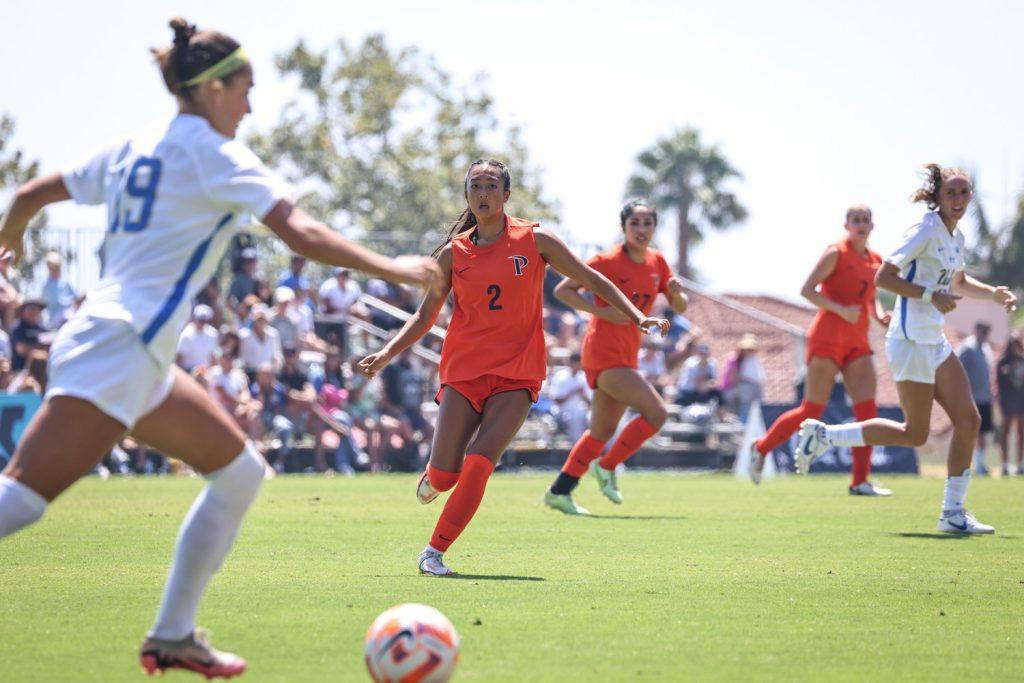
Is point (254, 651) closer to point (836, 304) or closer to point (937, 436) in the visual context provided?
point (836, 304)

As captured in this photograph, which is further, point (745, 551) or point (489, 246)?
point (745, 551)

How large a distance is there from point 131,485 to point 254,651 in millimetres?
12766

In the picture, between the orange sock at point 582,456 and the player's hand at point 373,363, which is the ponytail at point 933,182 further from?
the player's hand at point 373,363

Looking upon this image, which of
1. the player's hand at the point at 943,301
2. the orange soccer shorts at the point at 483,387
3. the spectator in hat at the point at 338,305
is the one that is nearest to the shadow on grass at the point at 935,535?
the player's hand at the point at 943,301

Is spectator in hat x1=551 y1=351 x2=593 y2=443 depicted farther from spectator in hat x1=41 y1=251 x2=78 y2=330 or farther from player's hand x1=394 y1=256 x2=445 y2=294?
player's hand x1=394 y1=256 x2=445 y2=294

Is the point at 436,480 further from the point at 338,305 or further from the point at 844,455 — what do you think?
the point at 338,305

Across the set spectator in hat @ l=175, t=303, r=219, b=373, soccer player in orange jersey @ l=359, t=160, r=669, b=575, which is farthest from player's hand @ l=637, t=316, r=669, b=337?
spectator in hat @ l=175, t=303, r=219, b=373

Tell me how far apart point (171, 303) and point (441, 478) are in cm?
413

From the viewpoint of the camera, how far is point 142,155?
5738 mm

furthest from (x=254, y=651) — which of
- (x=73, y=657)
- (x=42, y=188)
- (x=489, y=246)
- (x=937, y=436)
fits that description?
(x=937, y=436)

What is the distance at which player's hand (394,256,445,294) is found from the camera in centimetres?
541

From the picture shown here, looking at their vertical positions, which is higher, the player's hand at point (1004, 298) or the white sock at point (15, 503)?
the white sock at point (15, 503)

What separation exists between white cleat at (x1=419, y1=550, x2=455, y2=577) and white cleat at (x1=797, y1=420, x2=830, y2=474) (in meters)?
5.22

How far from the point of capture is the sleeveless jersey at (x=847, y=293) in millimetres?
15797
